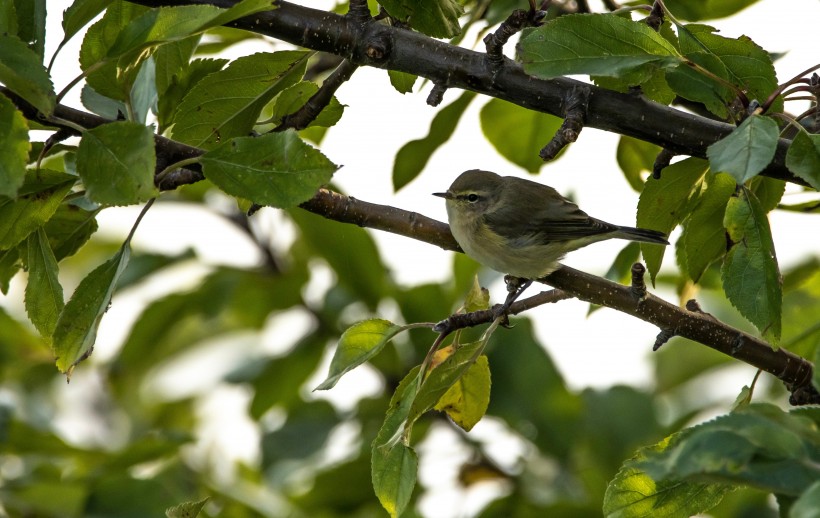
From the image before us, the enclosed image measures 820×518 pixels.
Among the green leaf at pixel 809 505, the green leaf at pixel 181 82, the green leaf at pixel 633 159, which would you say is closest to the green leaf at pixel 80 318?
the green leaf at pixel 181 82

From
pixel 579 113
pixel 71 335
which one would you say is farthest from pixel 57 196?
pixel 579 113

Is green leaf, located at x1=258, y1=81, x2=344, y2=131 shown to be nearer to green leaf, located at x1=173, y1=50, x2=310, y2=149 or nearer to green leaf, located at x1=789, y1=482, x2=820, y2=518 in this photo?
green leaf, located at x1=173, y1=50, x2=310, y2=149

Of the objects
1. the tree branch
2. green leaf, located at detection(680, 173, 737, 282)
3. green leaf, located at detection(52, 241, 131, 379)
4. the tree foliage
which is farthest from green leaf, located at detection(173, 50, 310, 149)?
green leaf, located at detection(680, 173, 737, 282)

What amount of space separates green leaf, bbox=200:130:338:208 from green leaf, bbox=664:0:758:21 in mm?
1538

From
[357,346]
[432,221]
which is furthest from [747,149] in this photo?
[357,346]

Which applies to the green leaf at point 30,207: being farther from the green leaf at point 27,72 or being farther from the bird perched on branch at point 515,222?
the bird perched on branch at point 515,222

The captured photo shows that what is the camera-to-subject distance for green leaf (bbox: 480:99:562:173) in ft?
10.0

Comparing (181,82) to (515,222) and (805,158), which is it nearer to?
(805,158)

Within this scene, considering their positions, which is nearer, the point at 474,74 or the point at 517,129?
the point at 474,74

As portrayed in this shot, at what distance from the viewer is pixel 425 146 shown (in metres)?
2.95

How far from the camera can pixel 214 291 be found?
4.09 metres

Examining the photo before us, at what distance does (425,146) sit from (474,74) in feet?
2.69

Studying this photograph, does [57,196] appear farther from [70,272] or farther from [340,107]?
[70,272]

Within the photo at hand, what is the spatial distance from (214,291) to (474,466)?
1325mm
